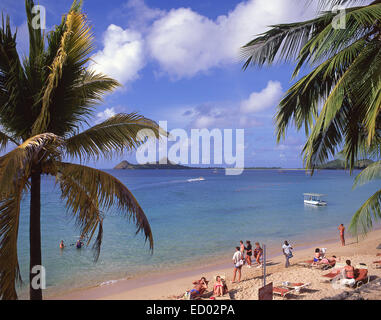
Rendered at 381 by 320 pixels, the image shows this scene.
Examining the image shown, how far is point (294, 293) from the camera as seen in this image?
31.4 ft

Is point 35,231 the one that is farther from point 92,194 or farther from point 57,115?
point 57,115

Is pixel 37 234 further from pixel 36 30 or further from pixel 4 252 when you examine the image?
pixel 36 30

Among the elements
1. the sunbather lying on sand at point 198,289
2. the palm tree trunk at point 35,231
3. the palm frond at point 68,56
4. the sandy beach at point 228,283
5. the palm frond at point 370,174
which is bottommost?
the sandy beach at point 228,283

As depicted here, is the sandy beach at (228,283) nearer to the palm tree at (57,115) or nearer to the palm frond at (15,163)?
the palm tree at (57,115)

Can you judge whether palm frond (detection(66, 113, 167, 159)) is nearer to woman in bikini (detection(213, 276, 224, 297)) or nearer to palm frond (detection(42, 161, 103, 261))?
palm frond (detection(42, 161, 103, 261))

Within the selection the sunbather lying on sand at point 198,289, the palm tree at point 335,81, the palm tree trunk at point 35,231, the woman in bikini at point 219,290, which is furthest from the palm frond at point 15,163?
the woman in bikini at point 219,290

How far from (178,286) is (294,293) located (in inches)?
223

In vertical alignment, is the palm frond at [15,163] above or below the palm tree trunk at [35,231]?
above

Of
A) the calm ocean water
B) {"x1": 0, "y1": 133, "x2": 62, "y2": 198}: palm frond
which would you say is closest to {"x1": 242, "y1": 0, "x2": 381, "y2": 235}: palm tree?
{"x1": 0, "y1": 133, "x2": 62, "y2": 198}: palm frond

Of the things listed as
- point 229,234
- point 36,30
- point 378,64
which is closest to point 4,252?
point 36,30

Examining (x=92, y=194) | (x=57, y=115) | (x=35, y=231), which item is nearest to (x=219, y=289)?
(x=35, y=231)

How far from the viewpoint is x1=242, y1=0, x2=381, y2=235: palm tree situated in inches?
133

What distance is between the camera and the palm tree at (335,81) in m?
3.38

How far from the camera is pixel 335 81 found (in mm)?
4453
